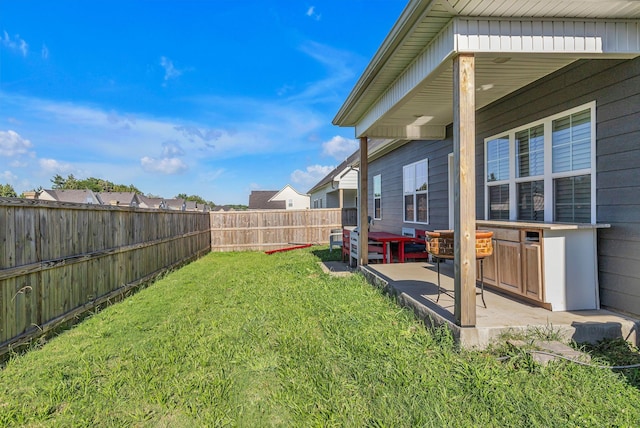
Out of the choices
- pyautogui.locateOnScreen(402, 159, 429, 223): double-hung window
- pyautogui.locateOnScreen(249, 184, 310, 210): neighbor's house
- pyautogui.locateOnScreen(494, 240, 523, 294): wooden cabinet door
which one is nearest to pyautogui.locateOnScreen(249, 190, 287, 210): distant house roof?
pyautogui.locateOnScreen(249, 184, 310, 210): neighbor's house

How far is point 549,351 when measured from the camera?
9.03ft

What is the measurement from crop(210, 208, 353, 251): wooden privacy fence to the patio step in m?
10.7

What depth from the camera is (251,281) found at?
668 centimetres

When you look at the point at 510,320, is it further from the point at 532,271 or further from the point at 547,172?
the point at 547,172

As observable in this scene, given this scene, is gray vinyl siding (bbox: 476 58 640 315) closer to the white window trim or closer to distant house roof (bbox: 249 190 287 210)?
the white window trim

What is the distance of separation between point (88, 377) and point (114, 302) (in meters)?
2.94

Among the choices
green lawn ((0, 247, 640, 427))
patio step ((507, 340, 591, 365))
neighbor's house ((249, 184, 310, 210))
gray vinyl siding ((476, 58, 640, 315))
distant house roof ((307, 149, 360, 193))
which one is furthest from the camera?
neighbor's house ((249, 184, 310, 210))

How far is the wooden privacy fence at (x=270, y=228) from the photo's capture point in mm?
13172

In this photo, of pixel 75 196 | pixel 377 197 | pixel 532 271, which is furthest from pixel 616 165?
pixel 75 196

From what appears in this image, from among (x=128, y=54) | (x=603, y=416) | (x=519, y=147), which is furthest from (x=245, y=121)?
(x=603, y=416)

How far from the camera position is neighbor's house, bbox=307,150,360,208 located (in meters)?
14.3

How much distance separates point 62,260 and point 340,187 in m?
11.1

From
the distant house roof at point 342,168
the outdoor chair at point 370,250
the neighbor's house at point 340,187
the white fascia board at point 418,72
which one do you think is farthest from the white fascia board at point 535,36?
the distant house roof at point 342,168

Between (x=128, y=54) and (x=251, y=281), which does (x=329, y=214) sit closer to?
(x=251, y=281)
